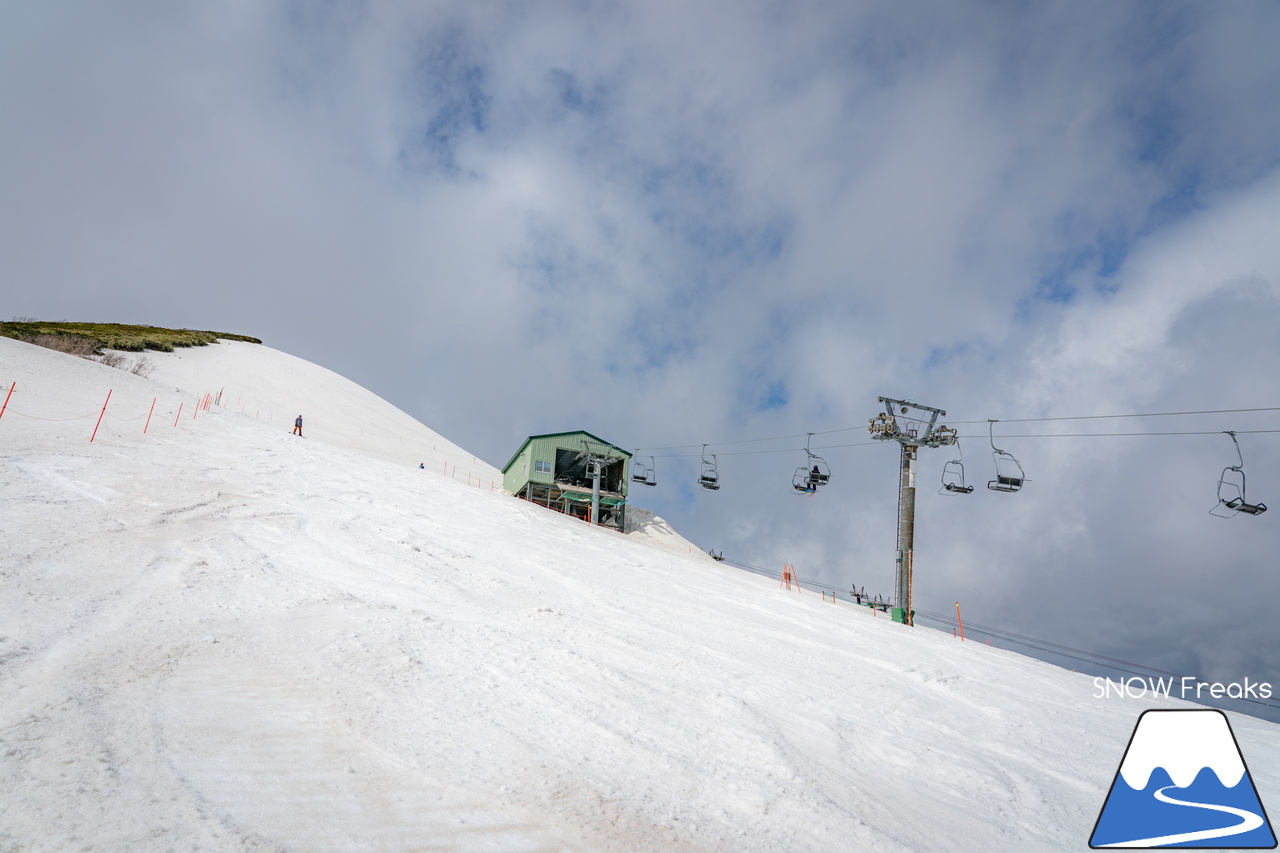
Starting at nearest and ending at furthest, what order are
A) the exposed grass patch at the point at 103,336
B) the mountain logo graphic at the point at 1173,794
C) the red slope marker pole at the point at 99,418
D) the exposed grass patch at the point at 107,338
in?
1. the mountain logo graphic at the point at 1173,794
2. the red slope marker pole at the point at 99,418
3. the exposed grass patch at the point at 107,338
4. the exposed grass patch at the point at 103,336

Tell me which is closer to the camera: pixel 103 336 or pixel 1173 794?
pixel 1173 794

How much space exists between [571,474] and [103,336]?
43.1 meters

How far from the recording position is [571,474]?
4422 cm

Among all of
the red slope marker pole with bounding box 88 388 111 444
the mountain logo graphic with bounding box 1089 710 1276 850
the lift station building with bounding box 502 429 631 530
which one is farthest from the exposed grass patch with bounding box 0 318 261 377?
the mountain logo graphic with bounding box 1089 710 1276 850

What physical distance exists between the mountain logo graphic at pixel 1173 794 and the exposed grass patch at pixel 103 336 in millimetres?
51385

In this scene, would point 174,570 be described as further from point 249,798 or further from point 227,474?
point 227,474

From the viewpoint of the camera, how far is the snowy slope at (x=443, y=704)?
15.8 feet

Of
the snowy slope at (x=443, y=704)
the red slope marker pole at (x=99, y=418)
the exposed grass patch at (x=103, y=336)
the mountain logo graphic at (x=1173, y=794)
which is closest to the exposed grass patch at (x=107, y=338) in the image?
the exposed grass patch at (x=103, y=336)

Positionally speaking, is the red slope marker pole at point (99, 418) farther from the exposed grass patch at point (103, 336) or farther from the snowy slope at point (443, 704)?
the exposed grass patch at point (103, 336)

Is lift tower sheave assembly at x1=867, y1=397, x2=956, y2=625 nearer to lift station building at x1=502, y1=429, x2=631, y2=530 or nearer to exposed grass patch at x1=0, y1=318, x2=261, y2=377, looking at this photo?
lift station building at x1=502, y1=429, x2=631, y2=530

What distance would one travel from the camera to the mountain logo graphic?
553 centimetres

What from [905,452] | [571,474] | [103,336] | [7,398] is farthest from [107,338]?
[905,452]

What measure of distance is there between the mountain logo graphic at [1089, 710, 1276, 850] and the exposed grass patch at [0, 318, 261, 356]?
51.4 m

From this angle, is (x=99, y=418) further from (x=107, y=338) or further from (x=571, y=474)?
(x=107, y=338)
